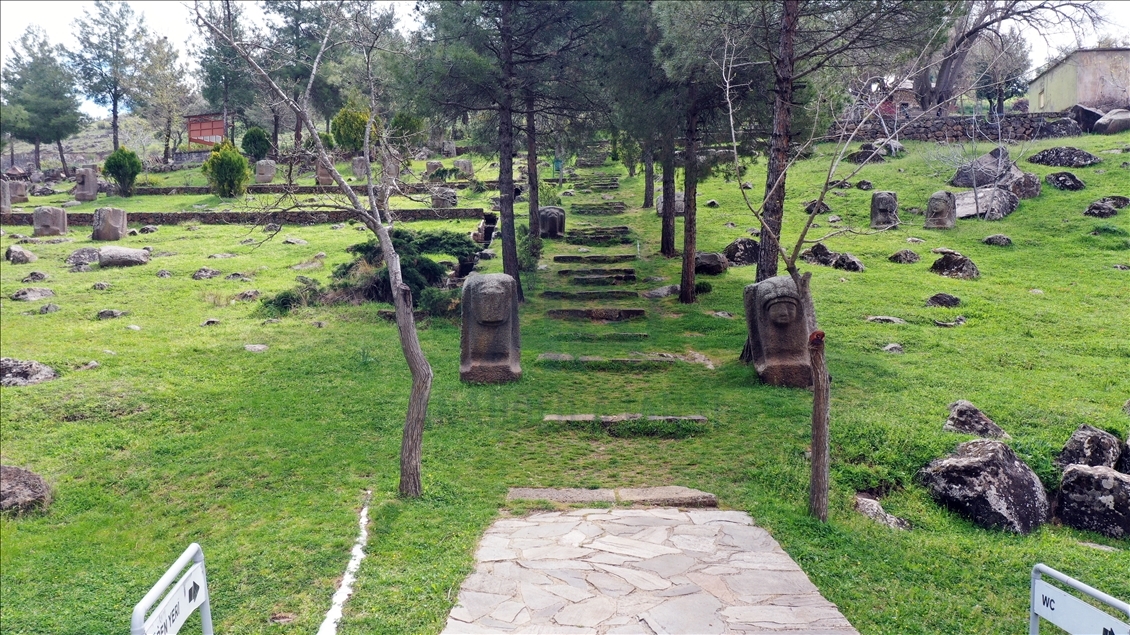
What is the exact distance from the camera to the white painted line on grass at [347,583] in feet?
16.5

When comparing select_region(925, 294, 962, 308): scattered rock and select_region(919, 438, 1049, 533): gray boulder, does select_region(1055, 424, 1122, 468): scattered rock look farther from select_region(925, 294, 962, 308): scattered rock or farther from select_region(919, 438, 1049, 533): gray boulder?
select_region(925, 294, 962, 308): scattered rock

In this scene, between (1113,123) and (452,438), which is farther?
(1113,123)

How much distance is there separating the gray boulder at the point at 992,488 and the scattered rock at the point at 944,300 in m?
7.31

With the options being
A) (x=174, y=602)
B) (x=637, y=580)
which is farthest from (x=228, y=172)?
(x=174, y=602)

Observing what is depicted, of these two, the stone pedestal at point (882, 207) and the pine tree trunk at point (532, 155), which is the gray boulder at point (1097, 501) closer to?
the pine tree trunk at point (532, 155)

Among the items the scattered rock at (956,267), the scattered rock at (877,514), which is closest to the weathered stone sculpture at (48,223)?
the scattered rock at (956,267)

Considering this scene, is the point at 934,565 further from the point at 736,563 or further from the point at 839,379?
the point at 839,379

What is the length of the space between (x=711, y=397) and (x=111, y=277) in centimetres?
1280

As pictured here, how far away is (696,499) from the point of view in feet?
24.3

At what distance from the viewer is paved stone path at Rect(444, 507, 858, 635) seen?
4980mm

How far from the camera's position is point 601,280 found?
56.9 ft

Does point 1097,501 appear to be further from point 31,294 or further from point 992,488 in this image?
point 31,294

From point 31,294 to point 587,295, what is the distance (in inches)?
391

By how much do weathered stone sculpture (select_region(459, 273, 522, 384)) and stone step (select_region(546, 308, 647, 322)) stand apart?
3821 millimetres
